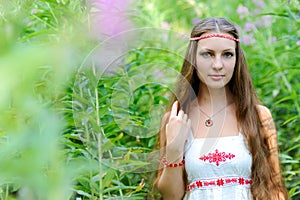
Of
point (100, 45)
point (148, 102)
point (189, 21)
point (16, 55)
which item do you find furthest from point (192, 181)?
point (189, 21)

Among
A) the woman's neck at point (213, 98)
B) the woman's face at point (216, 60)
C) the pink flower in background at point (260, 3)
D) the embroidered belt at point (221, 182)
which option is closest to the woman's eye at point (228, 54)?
the woman's face at point (216, 60)

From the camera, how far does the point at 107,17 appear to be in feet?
5.79

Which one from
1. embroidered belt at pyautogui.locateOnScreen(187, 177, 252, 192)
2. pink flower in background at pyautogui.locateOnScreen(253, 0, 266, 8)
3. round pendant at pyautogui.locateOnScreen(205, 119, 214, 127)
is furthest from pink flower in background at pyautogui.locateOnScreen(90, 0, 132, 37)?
pink flower in background at pyautogui.locateOnScreen(253, 0, 266, 8)

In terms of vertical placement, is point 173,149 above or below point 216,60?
below

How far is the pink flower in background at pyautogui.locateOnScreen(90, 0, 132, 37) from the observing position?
1.72 metres

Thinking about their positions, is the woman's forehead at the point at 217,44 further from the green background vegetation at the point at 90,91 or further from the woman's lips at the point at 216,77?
the green background vegetation at the point at 90,91

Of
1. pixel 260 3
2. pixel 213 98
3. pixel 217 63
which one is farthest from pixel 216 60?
pixel 260 3

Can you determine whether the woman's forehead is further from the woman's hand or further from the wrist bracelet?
the wrist bracelet

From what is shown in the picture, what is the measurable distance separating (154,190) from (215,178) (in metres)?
0.39

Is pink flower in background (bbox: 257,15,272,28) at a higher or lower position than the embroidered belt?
higher

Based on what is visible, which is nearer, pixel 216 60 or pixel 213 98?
pixel 216 60

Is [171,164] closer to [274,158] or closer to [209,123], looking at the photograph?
[209,123]

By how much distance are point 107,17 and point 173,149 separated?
0.44 meters

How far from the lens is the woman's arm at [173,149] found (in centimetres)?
186
